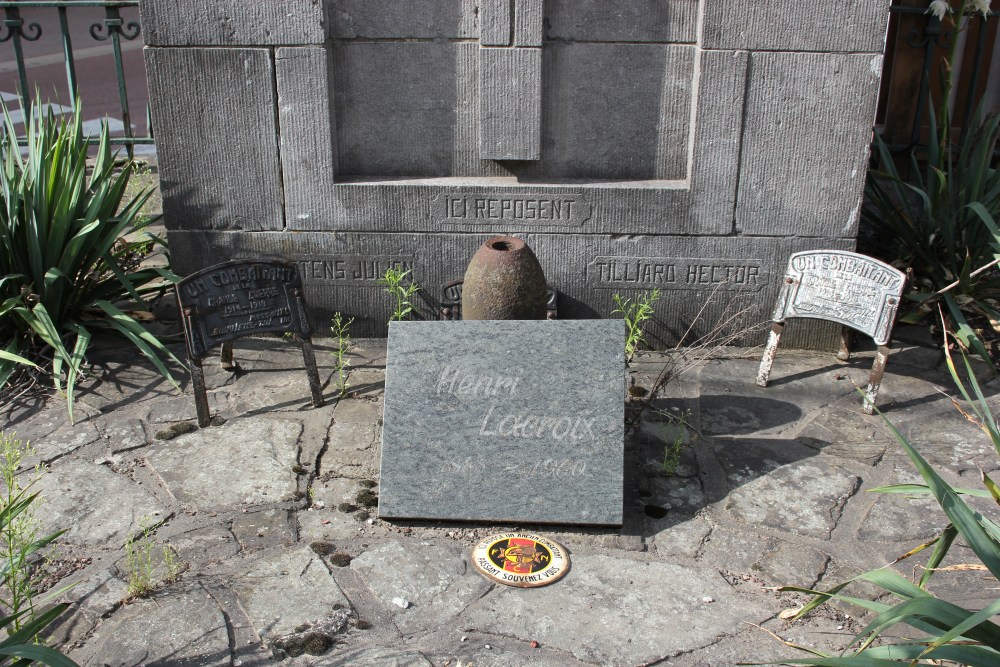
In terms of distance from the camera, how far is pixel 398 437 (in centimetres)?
354

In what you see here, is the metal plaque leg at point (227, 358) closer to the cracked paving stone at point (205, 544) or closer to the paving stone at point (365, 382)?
the paving stone at point (365, 382)

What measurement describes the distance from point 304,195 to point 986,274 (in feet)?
12.7

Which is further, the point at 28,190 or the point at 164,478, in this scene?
the point at 28,190

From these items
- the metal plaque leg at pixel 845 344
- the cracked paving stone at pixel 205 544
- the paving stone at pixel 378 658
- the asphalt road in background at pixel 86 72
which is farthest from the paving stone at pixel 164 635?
the asphalt road in background at pixel 86 72

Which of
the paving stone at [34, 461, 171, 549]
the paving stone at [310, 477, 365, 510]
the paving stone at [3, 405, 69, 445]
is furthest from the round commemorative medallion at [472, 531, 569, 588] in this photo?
the paving stone at [3, 405, 69, 445]

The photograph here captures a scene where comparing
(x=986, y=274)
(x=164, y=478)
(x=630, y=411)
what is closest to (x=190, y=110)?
(x=164, y=478)

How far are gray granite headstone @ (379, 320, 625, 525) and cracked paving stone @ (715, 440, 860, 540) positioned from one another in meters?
0.62

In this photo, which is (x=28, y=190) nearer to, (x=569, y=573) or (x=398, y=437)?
(x=398, y=437)

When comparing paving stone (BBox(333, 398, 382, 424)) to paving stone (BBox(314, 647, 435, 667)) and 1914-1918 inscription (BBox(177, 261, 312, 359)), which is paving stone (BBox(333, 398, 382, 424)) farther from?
paving stone (BBox(314, 647, 435, 667))

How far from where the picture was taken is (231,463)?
156 inches

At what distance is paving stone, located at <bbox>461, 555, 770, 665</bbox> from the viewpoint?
2.92 metres

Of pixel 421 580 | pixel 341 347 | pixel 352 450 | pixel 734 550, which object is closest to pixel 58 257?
pixel 341 347

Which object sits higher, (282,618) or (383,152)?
(383,152)

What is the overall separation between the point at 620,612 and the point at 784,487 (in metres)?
1.11
